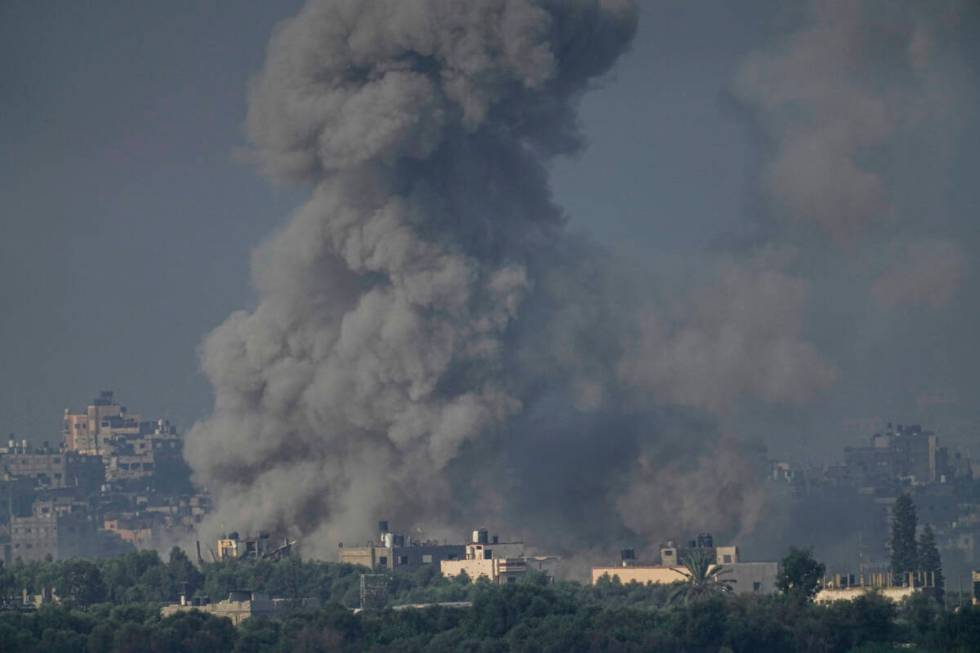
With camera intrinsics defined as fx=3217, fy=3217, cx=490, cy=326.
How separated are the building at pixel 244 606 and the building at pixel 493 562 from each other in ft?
26.6

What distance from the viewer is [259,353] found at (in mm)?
99062

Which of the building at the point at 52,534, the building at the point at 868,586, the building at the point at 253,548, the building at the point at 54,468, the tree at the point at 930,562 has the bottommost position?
the building at the point at 868,586

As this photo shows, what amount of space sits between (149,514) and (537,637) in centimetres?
8601

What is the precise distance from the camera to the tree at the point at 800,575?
287 feet

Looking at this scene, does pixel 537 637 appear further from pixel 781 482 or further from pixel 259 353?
pixel 781 482

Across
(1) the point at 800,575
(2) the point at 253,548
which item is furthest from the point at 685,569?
(2) the point at 253,548

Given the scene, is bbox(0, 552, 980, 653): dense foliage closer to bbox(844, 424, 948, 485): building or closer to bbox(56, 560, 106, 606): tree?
bbox(56, 560, 106, 606): tree

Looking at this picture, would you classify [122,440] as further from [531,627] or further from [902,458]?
[531,627]

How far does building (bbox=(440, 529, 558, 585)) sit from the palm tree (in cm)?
549

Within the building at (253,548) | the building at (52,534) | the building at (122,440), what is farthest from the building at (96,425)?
the building at (253,548)

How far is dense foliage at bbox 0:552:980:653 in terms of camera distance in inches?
3068

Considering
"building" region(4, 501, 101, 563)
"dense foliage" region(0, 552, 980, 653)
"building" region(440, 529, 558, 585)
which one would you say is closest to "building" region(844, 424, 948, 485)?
"building" region(4, 501, 101, 563)

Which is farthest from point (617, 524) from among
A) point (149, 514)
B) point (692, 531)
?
point (149, 514)

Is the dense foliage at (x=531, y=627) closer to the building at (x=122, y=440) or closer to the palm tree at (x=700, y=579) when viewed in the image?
the palm tree at (x=700, y=579)
